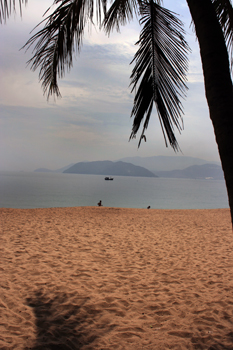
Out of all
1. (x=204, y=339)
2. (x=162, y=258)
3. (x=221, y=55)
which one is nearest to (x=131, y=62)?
(x=221, y=55)

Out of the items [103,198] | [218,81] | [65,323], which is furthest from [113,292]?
[103,198]

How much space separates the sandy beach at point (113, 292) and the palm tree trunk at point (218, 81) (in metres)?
2.30

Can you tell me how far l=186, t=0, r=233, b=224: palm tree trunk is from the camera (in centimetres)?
175

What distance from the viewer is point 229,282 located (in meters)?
4.72

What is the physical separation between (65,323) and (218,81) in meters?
3.30

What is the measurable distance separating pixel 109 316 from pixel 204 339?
1263 millimetres

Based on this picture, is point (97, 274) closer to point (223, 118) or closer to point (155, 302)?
point (155, 302)

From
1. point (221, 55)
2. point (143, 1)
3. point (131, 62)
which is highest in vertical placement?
point (143, 1)

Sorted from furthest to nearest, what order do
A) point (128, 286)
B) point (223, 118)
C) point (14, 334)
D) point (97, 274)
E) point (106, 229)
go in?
point (106, 229)
point (97, 274)
point (128, 286)
point (14, 334)
point (223, 118)

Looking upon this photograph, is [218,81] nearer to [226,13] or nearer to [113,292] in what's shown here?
[226,13]

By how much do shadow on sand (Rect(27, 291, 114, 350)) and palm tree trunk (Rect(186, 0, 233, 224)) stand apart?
241 centimetres

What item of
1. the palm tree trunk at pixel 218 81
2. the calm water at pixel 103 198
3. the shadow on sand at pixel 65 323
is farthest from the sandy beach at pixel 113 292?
the calm water at pixel 103 198

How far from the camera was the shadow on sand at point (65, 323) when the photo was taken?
9.39 feet

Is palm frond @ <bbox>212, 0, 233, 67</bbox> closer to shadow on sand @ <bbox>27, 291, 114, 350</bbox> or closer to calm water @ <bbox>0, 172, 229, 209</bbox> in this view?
shadow on sand @ <bbox>27, 291, 114, 350</bbox>
